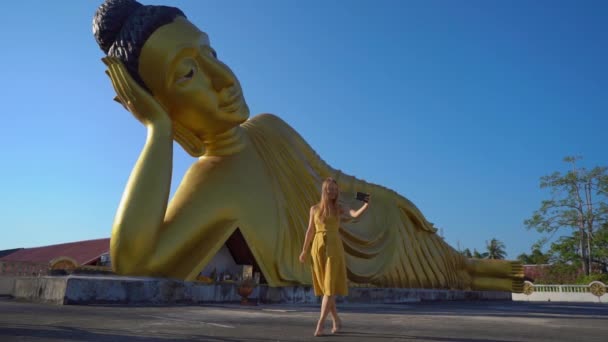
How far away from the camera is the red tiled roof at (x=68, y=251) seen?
1669cm

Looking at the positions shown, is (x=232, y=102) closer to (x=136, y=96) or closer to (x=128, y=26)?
(x=136, y=96)

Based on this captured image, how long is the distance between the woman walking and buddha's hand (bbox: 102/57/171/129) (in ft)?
12.9

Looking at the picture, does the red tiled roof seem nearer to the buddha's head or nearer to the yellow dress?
the buddha's head

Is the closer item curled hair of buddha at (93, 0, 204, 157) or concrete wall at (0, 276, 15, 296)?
curled hair of buddha at (93, 0, 204, 157)

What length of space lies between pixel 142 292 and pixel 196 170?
8.63 ft

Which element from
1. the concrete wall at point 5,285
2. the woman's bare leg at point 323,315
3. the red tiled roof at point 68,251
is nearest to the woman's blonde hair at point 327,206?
the woman's bare leg at point 323,315

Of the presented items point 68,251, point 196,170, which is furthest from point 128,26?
point 68,251

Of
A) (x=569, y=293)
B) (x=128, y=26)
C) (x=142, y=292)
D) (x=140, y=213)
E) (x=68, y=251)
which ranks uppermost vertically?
(x=128, y=26)

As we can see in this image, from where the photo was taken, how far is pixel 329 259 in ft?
10.8

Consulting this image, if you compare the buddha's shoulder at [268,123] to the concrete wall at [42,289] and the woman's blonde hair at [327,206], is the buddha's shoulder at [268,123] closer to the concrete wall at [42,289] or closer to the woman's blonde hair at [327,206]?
the concrete wall at [42,289]

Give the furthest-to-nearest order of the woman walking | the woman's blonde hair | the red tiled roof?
1. the red tiled roof
2. the woman's blonde hair
3. the woman walking

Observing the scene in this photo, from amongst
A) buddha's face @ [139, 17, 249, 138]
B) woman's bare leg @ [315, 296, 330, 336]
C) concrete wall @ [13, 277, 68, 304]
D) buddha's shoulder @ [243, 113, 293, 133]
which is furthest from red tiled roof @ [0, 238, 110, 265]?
woman's bare leg @ [315, 296, 330, 336]

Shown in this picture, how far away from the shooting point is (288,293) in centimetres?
717

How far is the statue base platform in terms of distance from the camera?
5207 millimetres
